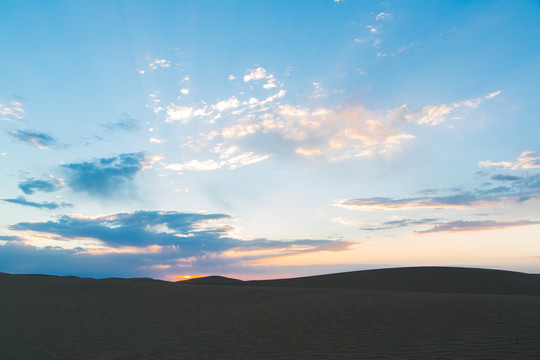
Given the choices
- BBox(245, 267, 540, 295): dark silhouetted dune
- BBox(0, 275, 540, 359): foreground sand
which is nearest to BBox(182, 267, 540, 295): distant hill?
BBox(245, 267, 540, 295): dark silhouetted dune

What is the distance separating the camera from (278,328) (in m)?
13.0

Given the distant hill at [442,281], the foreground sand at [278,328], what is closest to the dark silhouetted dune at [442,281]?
the distant hill at [442,281]

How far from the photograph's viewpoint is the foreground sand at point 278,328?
948 cm

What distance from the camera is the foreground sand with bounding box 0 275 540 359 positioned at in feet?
31.1

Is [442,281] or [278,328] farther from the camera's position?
[442,281]

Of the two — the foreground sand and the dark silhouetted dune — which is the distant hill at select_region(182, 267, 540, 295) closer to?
the dark silhouetted dune

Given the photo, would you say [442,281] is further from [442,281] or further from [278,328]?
[278,328]

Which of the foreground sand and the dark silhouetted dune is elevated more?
the dark silhouetted dune

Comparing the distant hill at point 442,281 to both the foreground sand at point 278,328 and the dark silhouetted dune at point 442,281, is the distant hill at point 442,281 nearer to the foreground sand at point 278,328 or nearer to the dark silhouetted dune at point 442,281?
the dark silhouetted dune at point 442,281

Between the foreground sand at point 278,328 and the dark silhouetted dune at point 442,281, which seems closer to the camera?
the foreground sand at point 278,328

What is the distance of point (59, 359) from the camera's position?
1033 cm

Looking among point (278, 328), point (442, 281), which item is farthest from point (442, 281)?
point (278, 328)

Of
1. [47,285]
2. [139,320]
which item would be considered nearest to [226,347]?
[139,320]

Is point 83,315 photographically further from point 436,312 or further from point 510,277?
point 510,277
